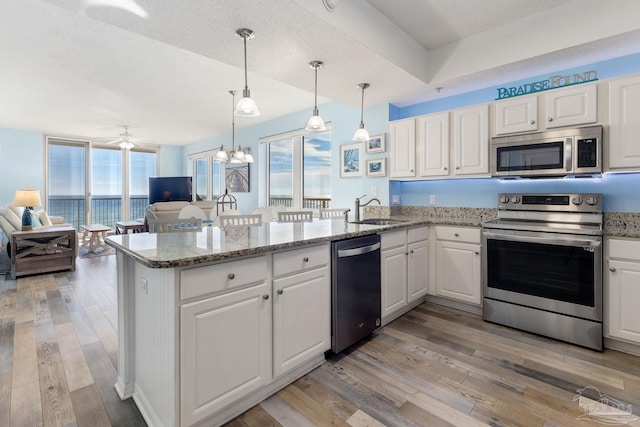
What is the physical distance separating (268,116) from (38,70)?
299 centimetres

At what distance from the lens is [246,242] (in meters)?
1.78

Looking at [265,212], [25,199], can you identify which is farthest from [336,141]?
[25,199]

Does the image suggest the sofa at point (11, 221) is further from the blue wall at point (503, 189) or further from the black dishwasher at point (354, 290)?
the blue wall at point (503, 189)

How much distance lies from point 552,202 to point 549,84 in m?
1.09

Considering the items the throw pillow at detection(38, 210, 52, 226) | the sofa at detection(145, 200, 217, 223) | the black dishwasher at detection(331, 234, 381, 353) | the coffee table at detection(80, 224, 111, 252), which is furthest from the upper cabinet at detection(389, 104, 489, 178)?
the throw pillow at detection(38, 210, 52, 226)

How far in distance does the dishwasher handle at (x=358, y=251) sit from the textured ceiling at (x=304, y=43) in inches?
60.5

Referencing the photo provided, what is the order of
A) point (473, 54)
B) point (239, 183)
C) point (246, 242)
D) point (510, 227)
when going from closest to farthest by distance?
1. point (246, 242)
2. point (510, 227)
3. point (473, 54)
4. point (239, 183)

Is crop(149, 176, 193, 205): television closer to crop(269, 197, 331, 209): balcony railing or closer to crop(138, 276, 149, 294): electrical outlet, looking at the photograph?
crop(269, 197, 331, 209): balcony railing

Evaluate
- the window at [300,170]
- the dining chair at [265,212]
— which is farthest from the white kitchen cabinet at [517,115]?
the dining chair at [265,212]

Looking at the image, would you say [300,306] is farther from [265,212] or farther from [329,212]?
[265,212]

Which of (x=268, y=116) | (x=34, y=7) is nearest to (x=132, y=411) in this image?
(x=34, y=7)

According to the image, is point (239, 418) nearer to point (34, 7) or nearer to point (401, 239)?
point (401, 239)

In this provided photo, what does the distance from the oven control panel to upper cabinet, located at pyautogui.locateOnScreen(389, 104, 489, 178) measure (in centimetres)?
36

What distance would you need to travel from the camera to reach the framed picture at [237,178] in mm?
6348
